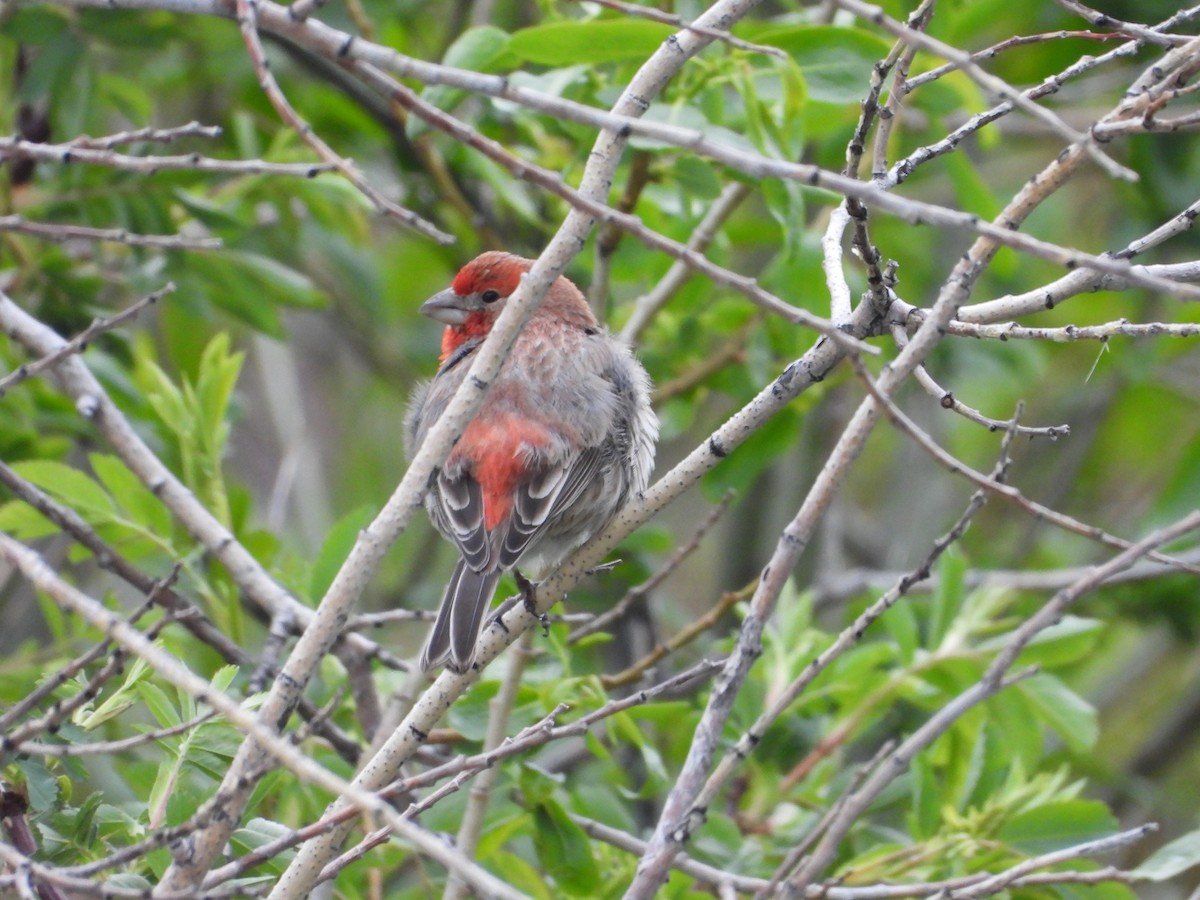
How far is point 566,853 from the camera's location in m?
3.62

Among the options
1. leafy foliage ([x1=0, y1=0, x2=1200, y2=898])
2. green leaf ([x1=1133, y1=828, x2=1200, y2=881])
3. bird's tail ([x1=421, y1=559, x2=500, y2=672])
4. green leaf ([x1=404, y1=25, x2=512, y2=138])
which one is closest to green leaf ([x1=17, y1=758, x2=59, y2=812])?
leafy foliage ([x1=0, y1=0, x2=1200, y2=898])

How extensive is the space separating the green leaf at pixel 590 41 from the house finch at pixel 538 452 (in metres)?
0.83

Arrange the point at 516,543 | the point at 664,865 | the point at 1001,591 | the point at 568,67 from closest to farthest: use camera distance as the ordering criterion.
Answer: the point at 664,865
the point at 516,543
the point at 568,67
the point at 1001,591

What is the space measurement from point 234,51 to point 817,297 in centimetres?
281

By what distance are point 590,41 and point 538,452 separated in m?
1.14

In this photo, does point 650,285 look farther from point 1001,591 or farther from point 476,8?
point 476,8

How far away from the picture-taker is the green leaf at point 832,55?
418cm

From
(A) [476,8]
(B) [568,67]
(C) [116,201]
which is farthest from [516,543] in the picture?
(A) [476,8]

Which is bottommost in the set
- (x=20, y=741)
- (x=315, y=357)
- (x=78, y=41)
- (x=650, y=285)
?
(x=315, y=357)

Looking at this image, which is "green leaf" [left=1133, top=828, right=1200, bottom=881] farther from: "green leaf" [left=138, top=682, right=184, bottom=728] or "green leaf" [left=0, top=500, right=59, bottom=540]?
"green leaf" [left=0, top=500, right=59, bottom=540]

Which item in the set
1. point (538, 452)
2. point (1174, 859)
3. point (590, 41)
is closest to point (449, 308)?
point (538, 452)

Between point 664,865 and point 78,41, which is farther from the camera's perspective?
point 78,41

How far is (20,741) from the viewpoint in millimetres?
2215

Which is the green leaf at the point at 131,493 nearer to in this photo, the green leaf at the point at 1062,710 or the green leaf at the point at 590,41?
the green leaf at the point at 590,41
